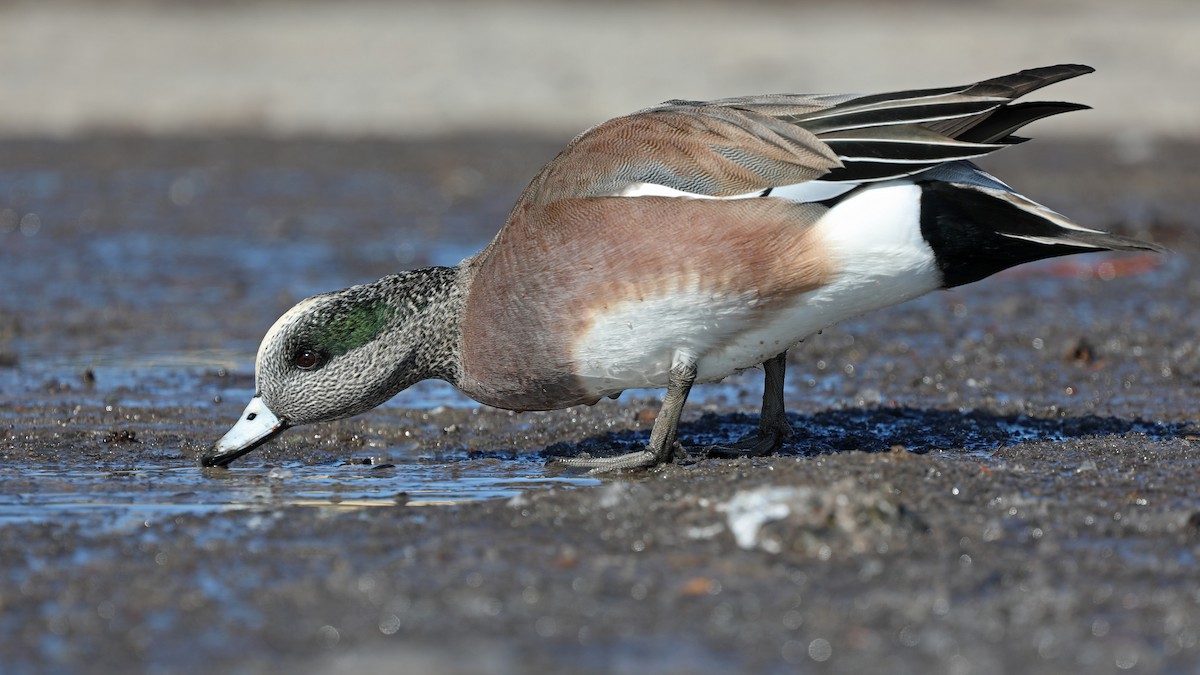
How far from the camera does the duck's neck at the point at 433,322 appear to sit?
461 cm

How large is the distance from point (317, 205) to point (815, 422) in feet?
20.9

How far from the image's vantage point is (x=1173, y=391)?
18.2 ft

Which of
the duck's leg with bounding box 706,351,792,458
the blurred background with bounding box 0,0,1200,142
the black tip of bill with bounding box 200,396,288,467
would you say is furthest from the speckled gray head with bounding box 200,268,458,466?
the blurred background with bounding box 0,0,1200,142

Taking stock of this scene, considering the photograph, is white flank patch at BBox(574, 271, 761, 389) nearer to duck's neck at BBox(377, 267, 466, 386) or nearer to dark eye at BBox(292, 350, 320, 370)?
duck's neck at BBox(377, 267, 466, 386)

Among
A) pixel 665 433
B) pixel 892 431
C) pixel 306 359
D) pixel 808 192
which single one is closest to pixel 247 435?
pixel 306 359

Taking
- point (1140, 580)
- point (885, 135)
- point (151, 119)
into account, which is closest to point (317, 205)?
point (151, 119)

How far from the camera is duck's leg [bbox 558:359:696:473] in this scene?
4.40 metres

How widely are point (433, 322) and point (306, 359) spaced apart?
392 mm

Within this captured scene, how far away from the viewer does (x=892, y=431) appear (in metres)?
5.09

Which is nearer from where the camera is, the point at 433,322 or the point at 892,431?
the point at 433,322

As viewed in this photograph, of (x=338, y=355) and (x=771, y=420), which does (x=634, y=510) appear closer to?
(x=771, y=420)

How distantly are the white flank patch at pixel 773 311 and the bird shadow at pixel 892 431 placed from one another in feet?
1.76

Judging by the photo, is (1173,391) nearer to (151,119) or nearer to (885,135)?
(885,135)

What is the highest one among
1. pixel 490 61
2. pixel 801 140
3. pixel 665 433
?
pixel 490 61
